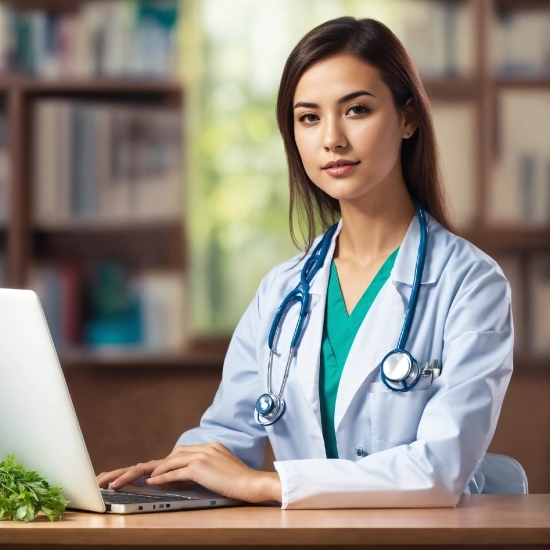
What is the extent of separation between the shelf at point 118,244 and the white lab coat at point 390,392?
1.72 m

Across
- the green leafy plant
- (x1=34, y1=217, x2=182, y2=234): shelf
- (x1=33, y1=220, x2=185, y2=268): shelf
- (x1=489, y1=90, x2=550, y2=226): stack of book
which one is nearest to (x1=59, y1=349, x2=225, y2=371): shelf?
(x1=33, y1=220, x2=185, y2=268): shelf

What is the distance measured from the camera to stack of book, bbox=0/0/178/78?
3.62m

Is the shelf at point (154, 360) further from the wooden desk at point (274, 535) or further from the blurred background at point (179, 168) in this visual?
the wooden desk at point (274, 535)


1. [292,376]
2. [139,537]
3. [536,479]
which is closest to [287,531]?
[139,537]

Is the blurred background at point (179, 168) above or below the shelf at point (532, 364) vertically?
above

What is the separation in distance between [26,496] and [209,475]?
0.32m

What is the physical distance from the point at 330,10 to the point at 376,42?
81.4 inches

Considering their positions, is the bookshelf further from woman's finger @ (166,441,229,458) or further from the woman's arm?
woman's finger @ (166,441,229,458)

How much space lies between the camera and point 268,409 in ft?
5.62

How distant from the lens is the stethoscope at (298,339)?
1600 millimetres

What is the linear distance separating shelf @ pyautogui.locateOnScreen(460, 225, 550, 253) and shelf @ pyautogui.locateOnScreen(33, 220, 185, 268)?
3.76 feet

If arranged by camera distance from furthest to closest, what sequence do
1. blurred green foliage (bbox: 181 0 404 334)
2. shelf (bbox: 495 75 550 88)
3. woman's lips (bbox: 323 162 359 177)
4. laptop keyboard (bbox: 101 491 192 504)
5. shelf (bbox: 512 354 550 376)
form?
blurred green foliage (bbox: 181 0 404 334)
shelf (bbox: 495 75 550 88)
shelf (bbox: 512 354 550 376)
woman's lips (bbox: 323 162 359 177)
laptop keyboard (bbox: 101 491 192 504)

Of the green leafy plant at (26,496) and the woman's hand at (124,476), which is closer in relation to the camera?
the green leafy plant at (26,496)

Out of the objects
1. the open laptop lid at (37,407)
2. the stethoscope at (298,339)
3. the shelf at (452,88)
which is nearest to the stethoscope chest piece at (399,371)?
the stethoscope at (298,339)
